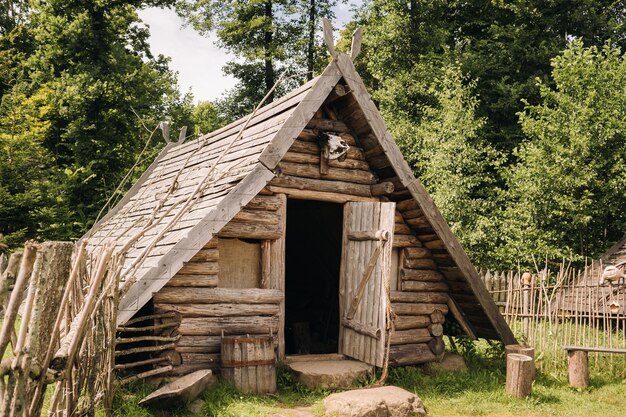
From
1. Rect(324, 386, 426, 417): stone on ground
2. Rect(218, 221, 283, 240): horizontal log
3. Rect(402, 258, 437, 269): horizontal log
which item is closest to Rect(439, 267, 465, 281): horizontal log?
Rect(402, 258, 437, 269): horizontal log

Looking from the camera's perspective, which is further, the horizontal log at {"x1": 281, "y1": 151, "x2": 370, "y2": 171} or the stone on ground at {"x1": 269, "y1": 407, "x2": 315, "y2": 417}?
the horizontal log at {"x1": 281, "y1": 151, "x2": 370, "y2": 171}

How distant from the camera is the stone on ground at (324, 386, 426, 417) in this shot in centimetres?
612

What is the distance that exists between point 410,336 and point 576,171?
33.0ft

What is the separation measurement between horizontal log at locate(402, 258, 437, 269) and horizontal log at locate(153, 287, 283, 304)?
2244 mm

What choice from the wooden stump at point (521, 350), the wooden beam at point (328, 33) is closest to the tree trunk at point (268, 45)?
the wooden beam at point (328, 33)

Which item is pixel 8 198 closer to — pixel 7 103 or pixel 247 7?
pixel 7 103

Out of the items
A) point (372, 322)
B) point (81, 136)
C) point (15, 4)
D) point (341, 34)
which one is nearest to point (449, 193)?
point (372, 322)

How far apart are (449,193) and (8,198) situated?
1293 cm

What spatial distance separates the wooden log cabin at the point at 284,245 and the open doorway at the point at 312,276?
242 cm

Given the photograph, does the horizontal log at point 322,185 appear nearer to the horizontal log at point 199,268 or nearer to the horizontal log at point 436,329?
the horizontal log at point 199,268

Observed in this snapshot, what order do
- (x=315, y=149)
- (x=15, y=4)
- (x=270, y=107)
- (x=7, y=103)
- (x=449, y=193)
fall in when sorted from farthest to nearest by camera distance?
(x=15, y=4) → (x=449, y=193) → (x=7, y=103) → (x=270, y=107) → (x=315, y=149)

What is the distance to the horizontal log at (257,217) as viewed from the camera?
755cm

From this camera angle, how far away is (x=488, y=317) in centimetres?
867

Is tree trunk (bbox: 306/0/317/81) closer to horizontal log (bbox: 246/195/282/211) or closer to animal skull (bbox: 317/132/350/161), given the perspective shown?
animal skull (bbox: 317/132/350/161)
